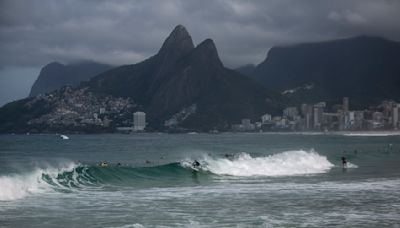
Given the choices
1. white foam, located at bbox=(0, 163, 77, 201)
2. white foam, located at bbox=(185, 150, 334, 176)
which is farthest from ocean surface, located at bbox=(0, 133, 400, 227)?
white foam, located at bbox=(185, 150, 334, 176)

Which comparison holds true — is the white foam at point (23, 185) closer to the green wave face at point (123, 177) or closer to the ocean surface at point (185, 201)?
the ocean surface at point (185, 201)

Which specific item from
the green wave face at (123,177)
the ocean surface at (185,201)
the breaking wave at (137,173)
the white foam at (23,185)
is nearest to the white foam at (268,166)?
the breaking wave at (137,173)

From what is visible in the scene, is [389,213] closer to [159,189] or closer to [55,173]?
[159,189]

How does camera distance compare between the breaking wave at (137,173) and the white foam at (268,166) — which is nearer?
the breaking wave at (137,173)

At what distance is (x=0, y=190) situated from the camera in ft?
97.8

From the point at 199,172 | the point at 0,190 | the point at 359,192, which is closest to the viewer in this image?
the point at 0,190

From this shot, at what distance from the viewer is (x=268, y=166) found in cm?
5441

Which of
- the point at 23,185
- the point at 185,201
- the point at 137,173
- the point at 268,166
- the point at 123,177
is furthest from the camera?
the point at 268,166

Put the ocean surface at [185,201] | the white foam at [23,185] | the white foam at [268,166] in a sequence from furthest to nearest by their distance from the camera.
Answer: the white foam at [268,166] → the white foam at [23,185] → the ocean surface at [185,201]

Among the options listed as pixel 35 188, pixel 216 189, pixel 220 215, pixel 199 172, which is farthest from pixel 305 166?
pixel 220 215

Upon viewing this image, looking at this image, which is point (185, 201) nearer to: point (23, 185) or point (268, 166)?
point (23, 185)

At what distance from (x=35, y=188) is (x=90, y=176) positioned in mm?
7370

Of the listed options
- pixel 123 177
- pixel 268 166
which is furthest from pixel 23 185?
pixel 268 166

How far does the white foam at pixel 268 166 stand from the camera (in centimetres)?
5059
